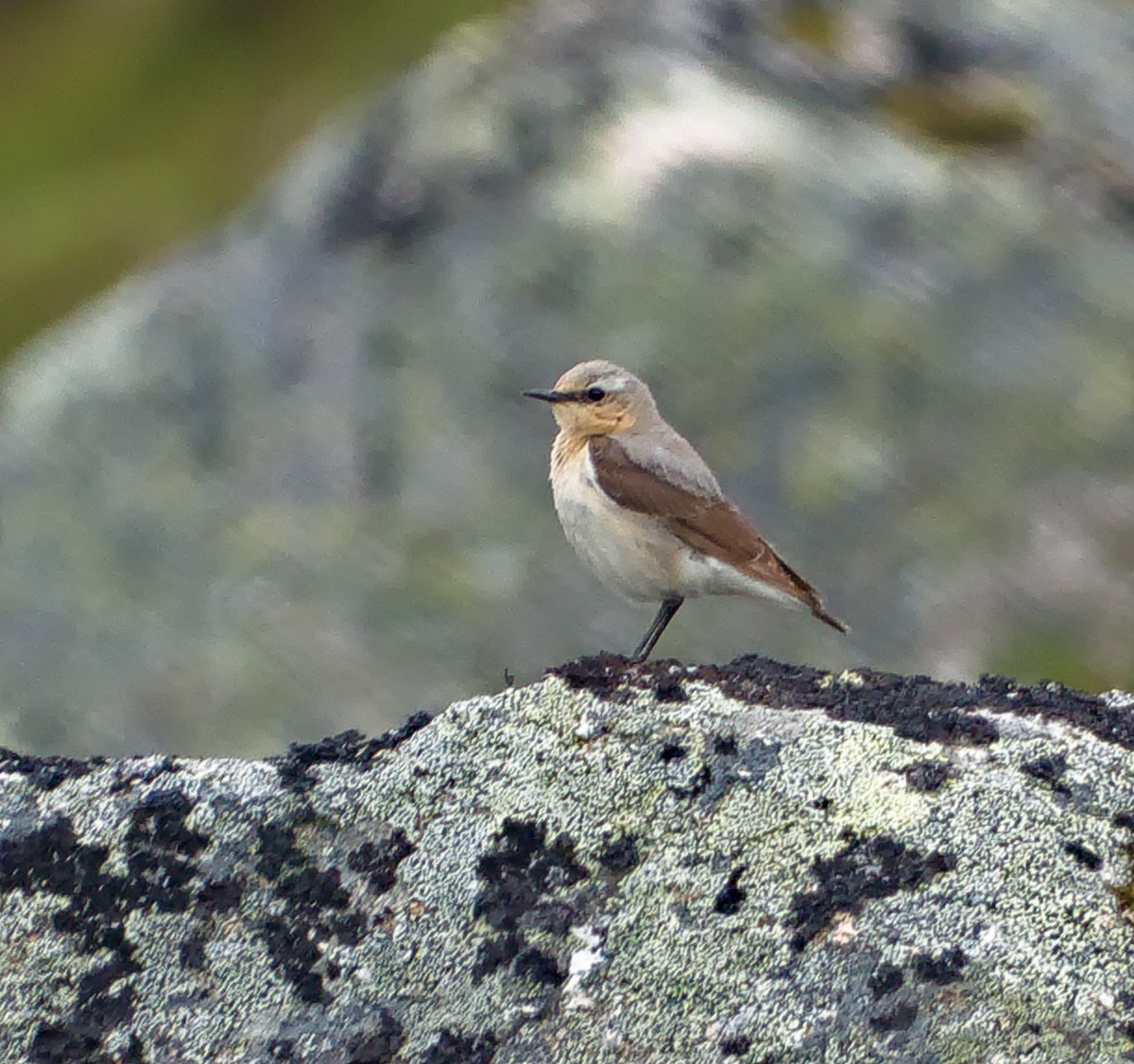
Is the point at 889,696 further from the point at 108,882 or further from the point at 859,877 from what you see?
the point at 108,882

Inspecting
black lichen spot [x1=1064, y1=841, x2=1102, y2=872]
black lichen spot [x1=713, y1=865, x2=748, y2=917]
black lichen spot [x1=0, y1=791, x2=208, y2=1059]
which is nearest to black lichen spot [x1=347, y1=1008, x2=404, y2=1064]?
black lichen spot [x1=0, y1=791, x2=208, y2=1059]

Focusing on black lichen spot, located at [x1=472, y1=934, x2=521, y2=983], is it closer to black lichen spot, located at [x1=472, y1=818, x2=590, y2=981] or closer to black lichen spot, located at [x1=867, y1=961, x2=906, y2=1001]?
black lichen spot, located at [x1=472, y1=818, x2=590, y2=981]

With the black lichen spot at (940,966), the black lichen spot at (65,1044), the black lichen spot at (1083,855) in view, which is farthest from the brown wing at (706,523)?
the black lichen spot at (65,1044)

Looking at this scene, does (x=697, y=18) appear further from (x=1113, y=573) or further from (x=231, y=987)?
(x=231, y=987)

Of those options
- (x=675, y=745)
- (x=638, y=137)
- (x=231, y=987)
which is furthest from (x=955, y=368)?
(x=231, y=987)

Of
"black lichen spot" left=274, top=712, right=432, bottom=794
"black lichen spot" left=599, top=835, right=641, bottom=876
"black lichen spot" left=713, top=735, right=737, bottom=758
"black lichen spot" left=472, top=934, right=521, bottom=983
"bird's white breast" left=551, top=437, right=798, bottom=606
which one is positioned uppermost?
"bird's white breast" left=551, top=437, right=798, bottom=606

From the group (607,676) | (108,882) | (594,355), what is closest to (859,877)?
(607,676)
